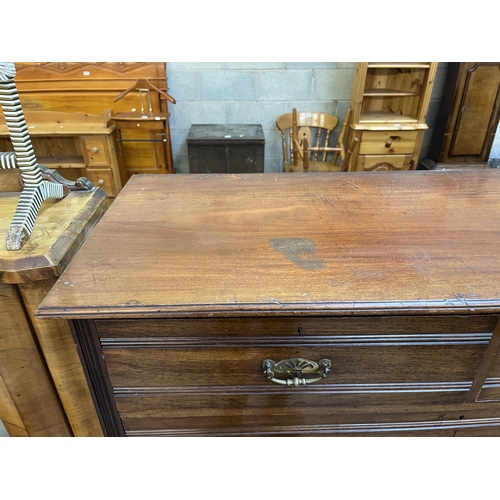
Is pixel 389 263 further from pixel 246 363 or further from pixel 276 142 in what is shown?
pixel 276 142

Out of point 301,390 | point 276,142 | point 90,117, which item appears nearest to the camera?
point 301,390

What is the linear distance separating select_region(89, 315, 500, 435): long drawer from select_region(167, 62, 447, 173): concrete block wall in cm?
225

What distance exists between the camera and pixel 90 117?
238cm

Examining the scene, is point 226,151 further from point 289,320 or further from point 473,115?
point 289,320

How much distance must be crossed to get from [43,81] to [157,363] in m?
2.44

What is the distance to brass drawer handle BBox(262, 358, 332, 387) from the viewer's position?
0.67 metres

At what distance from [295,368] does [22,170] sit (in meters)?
0.73

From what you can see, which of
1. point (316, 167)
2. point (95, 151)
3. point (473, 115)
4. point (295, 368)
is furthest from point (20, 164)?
point (473, 115)

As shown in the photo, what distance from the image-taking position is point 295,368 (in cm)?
68

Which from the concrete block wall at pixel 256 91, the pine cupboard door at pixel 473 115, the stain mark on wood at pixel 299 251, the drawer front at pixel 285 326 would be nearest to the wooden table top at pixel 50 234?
the drawer front at pixel 285 326

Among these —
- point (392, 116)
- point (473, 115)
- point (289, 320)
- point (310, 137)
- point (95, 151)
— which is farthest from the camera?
point (310, 137)

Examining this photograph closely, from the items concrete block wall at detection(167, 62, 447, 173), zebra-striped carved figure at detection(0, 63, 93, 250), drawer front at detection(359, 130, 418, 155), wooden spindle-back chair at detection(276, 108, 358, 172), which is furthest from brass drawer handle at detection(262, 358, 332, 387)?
concrete block wall at detection(167, 62, 447, 173)

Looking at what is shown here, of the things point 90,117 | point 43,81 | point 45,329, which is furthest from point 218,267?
point 43,81

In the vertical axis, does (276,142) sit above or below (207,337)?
below
